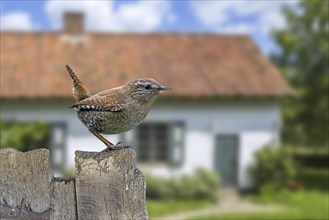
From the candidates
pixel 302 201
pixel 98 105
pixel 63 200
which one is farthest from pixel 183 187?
pixel 63 200

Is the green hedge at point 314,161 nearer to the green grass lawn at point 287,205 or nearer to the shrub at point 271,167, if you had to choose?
the green grass lawn at point 287,205

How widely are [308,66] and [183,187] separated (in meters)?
10.4

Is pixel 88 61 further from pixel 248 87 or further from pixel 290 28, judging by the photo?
pixel 290 28

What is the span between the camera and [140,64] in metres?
17.2

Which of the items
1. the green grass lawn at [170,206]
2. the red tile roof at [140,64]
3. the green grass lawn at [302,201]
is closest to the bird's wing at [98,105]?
the green grass lawn at [302,201]

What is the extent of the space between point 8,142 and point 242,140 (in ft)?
23.1

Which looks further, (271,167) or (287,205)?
(271,167)

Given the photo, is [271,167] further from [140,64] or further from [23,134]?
[23,134]

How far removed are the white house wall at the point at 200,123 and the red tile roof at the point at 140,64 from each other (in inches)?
21.4

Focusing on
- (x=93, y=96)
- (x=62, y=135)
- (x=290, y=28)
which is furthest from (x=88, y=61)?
(x=93, y=96)

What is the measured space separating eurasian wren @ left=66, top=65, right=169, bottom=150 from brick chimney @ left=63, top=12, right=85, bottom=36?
15.4 m

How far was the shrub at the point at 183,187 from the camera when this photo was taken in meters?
15.6

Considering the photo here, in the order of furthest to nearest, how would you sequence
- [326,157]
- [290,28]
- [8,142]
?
[326,157]
[290,28]
[8,142]

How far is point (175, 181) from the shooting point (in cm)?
1586
